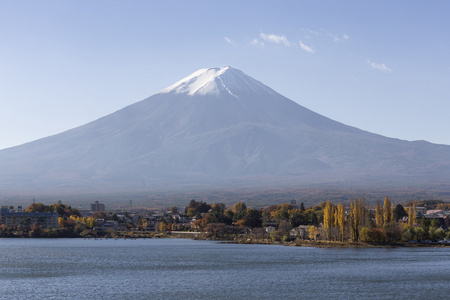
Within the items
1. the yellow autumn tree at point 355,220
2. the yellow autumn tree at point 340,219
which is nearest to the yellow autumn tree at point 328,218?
the yellow autumn tree at point 340,219

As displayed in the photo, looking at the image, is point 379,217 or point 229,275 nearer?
point 229,275

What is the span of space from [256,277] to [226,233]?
62029 millimetres

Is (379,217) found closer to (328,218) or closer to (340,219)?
(328,218)

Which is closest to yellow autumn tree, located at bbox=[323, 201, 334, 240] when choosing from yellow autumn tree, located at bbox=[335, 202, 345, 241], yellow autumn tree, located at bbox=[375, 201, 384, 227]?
yellow autumn tree, located at bbox=[335, 202, 345, 241]

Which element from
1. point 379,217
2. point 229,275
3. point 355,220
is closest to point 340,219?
point 355,220

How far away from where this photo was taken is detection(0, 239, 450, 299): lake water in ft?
148

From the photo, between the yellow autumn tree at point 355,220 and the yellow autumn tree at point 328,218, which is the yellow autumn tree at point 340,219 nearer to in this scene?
the yellow autumn tree at point 328,218

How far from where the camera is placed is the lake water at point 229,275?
45.2 m

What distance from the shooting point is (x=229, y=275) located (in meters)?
55.6

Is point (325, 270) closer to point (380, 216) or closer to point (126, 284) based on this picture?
point (126, 284)

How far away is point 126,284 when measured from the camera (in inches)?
1944

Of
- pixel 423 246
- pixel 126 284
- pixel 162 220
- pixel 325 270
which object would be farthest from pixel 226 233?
pixel 126 284

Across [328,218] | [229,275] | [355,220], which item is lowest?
[229,275]

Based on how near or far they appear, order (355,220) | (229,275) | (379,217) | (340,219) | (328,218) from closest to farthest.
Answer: (229,275) → (355,220) → (340,219) → (328,218) → (379,217)
